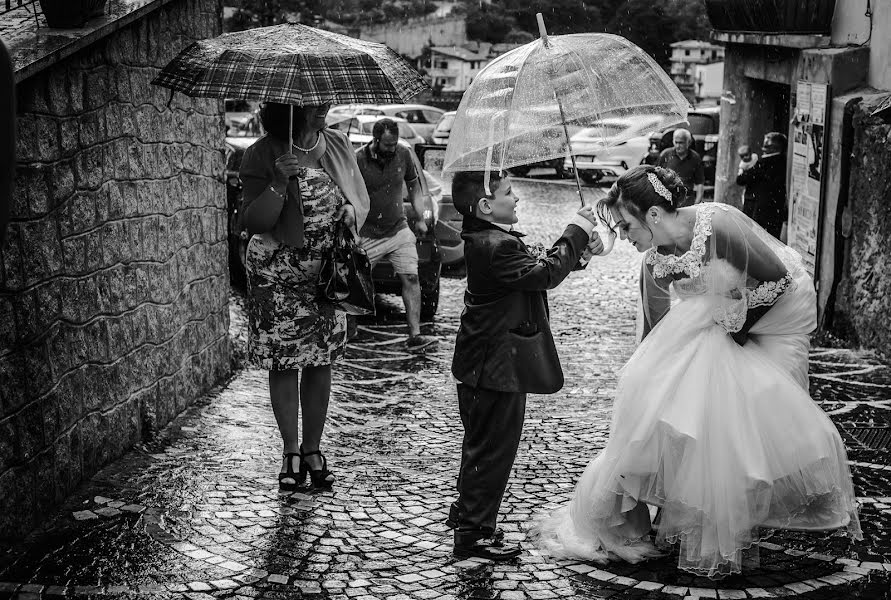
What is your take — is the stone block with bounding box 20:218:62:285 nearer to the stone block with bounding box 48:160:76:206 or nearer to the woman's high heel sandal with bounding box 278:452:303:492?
the stone block with bounding box 48:160:76:206

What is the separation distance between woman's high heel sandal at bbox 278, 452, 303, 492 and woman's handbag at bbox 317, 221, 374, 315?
85cm

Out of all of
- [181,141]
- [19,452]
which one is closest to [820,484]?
[19,452]

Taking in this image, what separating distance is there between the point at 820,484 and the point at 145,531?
3033 mm

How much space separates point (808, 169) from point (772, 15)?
9.67 feet

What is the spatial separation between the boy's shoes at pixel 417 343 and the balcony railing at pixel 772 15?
5.68 meters

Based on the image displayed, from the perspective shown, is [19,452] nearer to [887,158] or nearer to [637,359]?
[637,359]

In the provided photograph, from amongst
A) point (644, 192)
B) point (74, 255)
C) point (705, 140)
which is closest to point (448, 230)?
point (74, 255)

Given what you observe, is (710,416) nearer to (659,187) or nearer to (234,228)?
(659,187)

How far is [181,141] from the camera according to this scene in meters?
7.25

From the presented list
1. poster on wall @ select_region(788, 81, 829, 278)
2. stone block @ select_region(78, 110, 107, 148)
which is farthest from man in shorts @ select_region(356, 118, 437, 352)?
stone block @ select_region(78, 110, 107, 148)

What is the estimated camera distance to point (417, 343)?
9.75 m

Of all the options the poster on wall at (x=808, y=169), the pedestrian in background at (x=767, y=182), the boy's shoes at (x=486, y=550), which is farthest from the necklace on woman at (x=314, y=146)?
the pedestrian in background at (x=767, y=182)

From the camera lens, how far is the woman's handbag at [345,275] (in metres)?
5.66

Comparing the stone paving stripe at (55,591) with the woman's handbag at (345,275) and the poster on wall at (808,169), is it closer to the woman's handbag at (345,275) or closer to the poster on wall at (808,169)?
the woman's handbag at (345,275)
